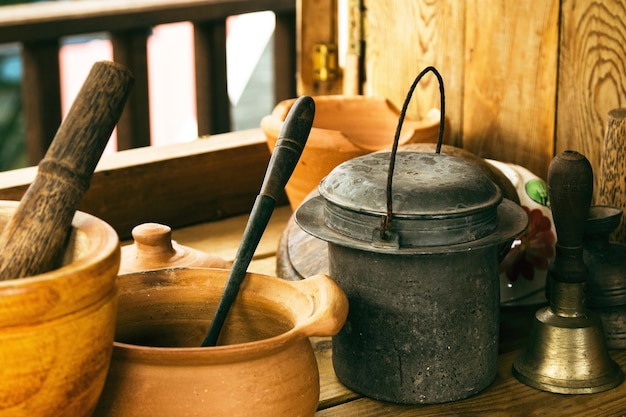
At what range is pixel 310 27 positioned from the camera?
2.09m

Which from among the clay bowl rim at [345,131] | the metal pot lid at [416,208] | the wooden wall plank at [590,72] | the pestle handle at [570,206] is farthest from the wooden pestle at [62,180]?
the wooden wall plank at [590,72]

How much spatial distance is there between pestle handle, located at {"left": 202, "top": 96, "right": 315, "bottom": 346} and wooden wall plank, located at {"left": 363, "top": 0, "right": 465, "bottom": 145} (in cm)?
78

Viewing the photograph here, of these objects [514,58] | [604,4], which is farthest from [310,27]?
[604,4]

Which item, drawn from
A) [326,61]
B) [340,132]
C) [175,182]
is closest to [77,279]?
[340,132]

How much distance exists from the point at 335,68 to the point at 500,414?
111cm

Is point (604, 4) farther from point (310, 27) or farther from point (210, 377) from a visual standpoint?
point (210, 377)

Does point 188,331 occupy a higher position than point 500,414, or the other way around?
point 188,331

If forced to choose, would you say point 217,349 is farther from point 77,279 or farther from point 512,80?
point 512,80

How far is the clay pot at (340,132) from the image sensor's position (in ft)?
5.31

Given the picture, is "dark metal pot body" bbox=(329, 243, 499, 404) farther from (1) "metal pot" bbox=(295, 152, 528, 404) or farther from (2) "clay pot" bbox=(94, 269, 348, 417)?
(2) "clay pot" bbox=(94, 269, 348, 417)

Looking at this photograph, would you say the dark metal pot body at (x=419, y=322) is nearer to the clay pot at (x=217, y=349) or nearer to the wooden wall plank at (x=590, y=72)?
the clay pot at (x=217, y=349)

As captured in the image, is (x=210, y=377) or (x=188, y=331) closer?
(x=210, y=377)

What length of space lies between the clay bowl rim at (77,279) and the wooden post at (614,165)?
2.72 ft

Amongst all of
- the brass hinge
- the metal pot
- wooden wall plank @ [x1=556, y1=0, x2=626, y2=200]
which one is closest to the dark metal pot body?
the metal pot
